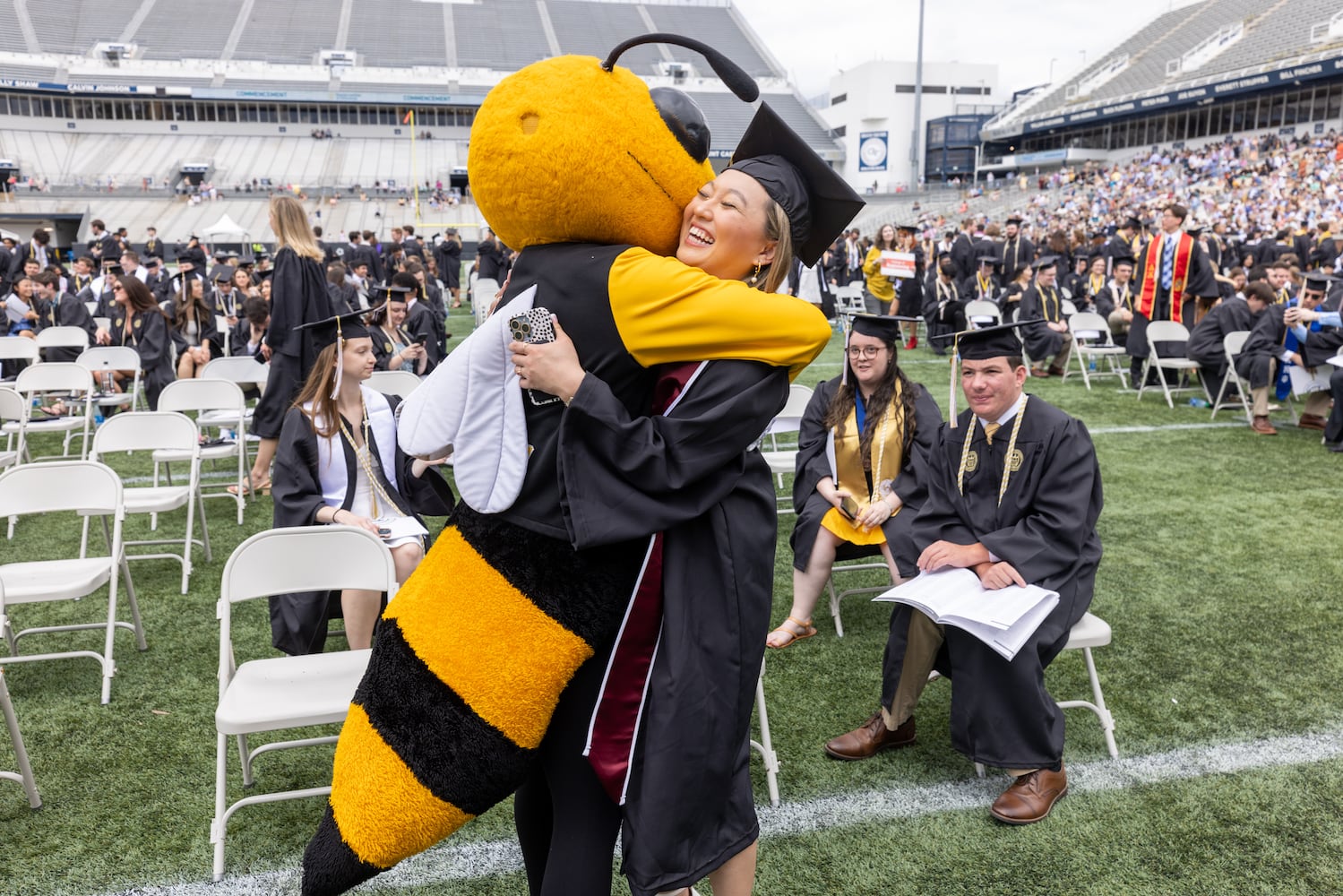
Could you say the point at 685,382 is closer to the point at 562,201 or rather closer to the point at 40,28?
the point at 562,201

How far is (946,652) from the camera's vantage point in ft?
10.9

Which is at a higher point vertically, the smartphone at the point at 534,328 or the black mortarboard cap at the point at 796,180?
the black mortarboard cap at the point at 796,180

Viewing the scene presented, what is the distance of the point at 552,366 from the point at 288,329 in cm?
520

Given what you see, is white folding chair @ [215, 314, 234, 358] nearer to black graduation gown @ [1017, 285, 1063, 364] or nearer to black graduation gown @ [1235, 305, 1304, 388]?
black graduation gown @ [1017, 285, 1063, 364]

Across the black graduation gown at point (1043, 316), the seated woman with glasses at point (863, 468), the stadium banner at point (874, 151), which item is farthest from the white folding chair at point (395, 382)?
the stadium banner at point (874, 151)

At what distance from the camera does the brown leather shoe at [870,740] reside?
130 inches

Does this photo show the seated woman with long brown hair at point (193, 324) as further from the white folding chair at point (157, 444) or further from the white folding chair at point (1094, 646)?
the white folding chair at point (1094, 646)

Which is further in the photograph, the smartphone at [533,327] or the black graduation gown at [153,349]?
the black graduation gown at [153,349]

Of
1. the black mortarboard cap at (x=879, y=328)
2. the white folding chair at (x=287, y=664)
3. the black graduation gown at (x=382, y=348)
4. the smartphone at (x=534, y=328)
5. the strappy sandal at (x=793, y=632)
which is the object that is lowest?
the strappy sandal at (x=793, y=632)

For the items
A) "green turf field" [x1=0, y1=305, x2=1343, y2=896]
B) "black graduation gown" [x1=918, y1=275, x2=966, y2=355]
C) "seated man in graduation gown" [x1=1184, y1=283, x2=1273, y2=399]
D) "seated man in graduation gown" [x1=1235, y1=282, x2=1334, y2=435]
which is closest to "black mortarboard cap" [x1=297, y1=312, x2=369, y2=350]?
"green turf field" [x1=0, y1=305, x2=1343, y2=896]

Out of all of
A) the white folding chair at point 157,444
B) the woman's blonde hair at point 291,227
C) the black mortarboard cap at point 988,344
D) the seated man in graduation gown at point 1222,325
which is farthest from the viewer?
the seated man in graduation gown at point 1222,325

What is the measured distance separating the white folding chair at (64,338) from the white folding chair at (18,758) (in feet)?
24.4

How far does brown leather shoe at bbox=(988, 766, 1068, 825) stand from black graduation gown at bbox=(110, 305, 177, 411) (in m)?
8.51

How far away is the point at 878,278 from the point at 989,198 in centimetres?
3393
